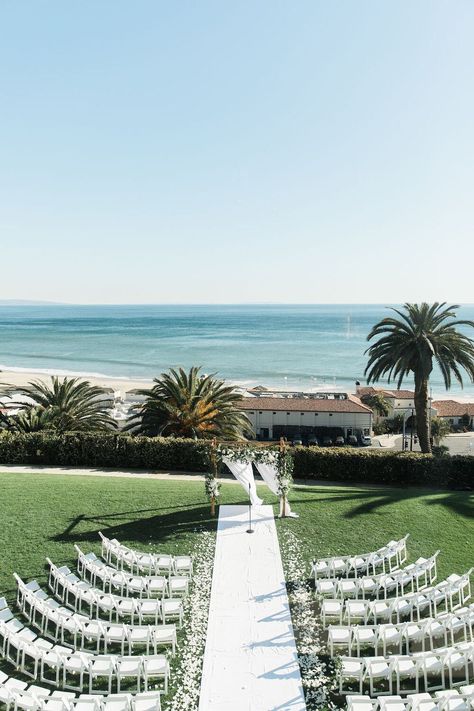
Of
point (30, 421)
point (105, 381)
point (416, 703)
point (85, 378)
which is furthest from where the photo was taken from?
point (85, 378)

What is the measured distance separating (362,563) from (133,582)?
17.6 feet

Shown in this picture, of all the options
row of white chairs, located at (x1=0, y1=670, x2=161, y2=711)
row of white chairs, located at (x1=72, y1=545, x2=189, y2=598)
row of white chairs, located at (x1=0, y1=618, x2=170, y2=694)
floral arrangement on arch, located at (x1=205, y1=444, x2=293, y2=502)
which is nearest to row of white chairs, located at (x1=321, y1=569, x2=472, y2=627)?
row of white chairs, located at (x1=72, y1=545, x2=189, y2=598)

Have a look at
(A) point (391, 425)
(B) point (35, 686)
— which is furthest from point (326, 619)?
(A) point (391, 425)

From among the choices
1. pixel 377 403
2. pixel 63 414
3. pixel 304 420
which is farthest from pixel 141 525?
pixel 377 403

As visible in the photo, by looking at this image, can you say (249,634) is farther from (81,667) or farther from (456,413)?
(456,413)

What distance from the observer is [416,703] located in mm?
7645

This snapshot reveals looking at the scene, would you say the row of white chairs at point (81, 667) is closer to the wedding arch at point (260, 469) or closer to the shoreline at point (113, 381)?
the wedding arch at point (260, 469)

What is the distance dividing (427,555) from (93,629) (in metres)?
8.56

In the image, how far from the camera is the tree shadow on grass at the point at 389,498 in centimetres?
1712

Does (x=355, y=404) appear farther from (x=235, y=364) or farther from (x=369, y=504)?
(x=235, y=364)

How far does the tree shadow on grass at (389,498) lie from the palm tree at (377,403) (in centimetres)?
3161

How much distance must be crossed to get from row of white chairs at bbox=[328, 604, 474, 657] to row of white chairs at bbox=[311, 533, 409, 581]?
2.33 m

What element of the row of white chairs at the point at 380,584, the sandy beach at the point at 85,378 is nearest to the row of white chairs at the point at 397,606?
the row of white chairs at the point at 380,584

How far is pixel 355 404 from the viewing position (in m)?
40.6
